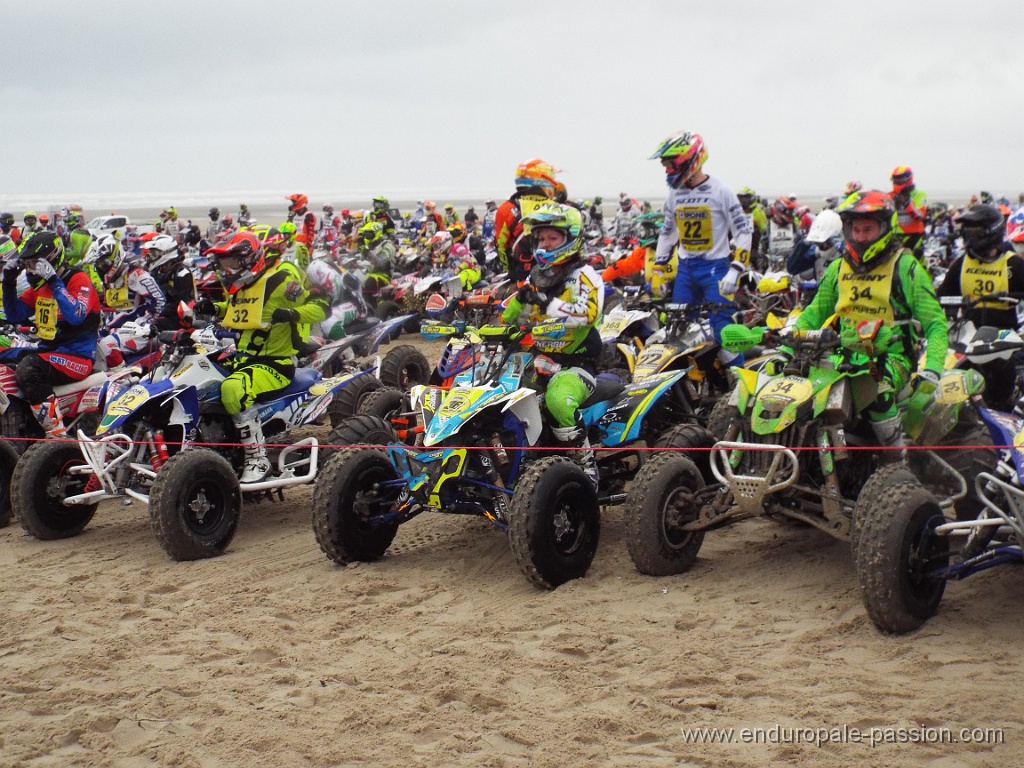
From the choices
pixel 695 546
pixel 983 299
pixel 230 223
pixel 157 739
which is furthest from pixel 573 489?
pixel 230 223

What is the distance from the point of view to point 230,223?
33156 mm

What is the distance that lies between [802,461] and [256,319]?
4.52 metres

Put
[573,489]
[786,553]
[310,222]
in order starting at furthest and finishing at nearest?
[310,222]
[786,553]
[573,489]

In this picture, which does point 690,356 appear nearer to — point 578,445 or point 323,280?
point 578,445

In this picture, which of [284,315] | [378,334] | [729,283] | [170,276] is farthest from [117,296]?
[729,283]

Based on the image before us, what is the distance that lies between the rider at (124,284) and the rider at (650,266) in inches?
190

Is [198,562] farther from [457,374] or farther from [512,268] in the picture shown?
[512,268]

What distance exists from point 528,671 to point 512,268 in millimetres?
5347

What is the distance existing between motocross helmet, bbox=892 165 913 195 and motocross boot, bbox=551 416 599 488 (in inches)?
281

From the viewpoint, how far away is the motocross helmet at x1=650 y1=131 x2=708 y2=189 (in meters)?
10.0

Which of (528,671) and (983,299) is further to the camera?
(983,299)

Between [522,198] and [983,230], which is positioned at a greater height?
[522,198]

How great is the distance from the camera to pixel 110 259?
11.8 m

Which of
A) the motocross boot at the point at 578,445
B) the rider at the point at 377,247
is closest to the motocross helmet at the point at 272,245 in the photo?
the motocross boot at the point at 578,445
